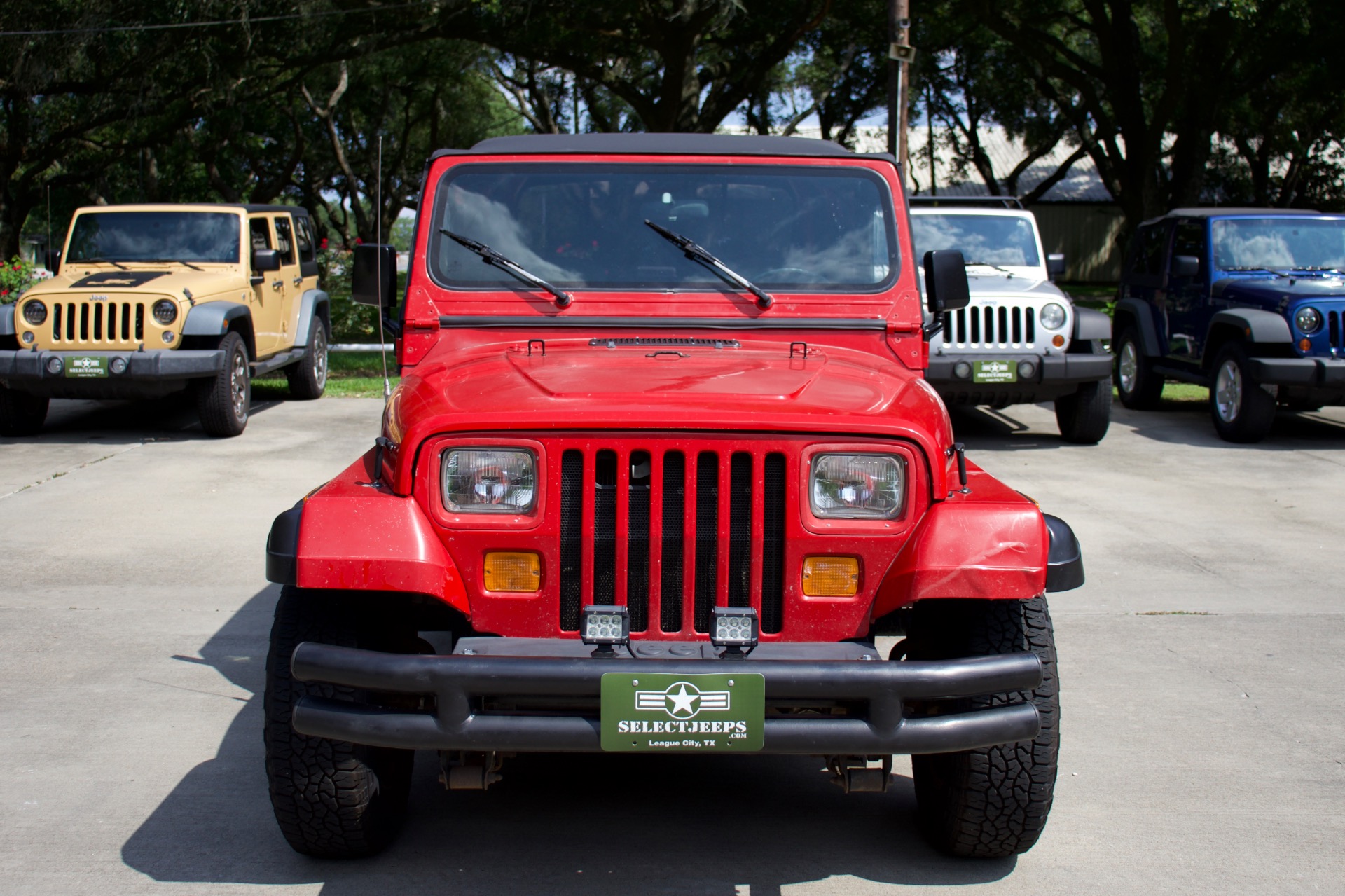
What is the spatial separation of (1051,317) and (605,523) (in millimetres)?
7831

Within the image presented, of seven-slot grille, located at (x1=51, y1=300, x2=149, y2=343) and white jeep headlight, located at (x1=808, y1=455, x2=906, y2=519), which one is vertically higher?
white jeep headlight, located at (x1=808, y1=455, x2=906, y2=519)

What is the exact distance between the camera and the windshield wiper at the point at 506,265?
4.08 meters

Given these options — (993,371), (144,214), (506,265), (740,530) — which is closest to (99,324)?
(144,214)

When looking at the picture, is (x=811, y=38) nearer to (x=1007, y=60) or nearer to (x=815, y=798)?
(x=1007, y=60)

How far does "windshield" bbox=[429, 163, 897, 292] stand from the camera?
13.6 ft

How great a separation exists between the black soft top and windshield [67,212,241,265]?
7.57m

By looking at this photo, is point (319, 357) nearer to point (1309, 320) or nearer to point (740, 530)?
point (1309, 320)

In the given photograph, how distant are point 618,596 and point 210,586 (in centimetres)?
367

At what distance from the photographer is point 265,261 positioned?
11.0m

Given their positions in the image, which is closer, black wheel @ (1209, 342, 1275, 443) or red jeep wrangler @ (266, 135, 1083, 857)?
red jeep wrangler @ (266, 135, 1083, 857)

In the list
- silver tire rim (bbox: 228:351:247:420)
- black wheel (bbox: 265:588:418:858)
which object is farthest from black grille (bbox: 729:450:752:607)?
silver tire rim (bbox: 228:351:247:420)

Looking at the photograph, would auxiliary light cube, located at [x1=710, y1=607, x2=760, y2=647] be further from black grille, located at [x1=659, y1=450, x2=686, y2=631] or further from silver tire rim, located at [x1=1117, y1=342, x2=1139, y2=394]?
silver tire rim, located at [x1=1117, y1=342, x2=1139, y2=394]

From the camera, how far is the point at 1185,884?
3283 millimetres

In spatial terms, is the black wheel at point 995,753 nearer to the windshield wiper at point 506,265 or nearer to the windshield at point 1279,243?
the windshield wiper at point 506,265
